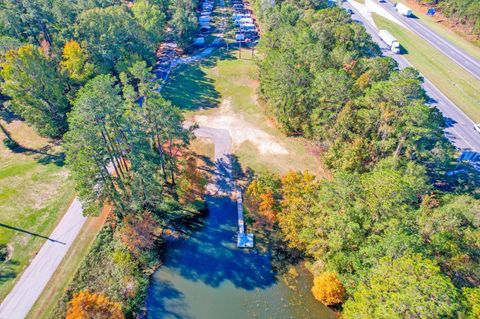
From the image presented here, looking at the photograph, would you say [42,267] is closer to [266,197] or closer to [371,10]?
[266,197]

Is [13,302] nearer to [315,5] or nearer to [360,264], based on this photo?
[360,264]

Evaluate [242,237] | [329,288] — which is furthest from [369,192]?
[242,237]

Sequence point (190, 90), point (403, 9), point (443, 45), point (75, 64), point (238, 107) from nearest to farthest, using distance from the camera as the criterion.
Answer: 1. point (75, 64)
2. point (238, 107)
3. point (190, 90)
4. point (443, 45)
5. point (403, 9)

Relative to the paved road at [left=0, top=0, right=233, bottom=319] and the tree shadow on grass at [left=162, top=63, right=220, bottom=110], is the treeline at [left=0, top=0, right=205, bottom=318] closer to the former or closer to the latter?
the paved road at [left=0, top=0, right=233, bottom=319]

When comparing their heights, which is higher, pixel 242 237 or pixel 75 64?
pixel 75 64

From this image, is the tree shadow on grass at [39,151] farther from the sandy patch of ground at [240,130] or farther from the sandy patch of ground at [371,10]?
the sandy patch of ground at [371,10]

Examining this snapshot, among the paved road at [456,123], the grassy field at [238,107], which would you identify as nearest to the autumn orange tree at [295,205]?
the grassy field at [238,107]
